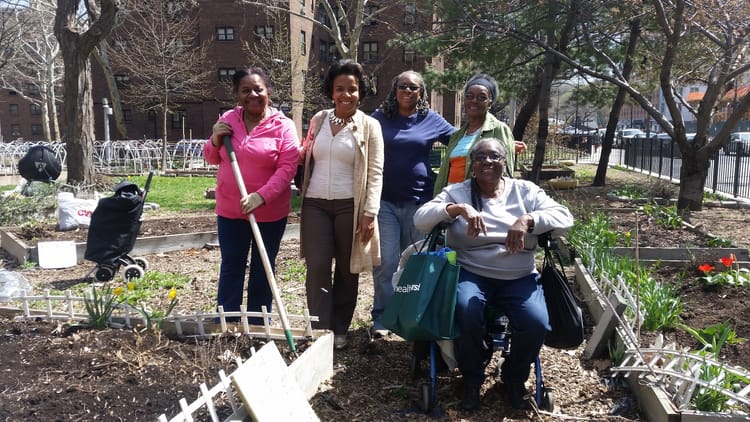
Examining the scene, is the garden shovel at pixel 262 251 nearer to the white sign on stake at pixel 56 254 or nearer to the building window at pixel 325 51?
the white sign on stake at pixel 56 254

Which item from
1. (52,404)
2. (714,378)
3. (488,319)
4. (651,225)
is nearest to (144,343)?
(52,404)

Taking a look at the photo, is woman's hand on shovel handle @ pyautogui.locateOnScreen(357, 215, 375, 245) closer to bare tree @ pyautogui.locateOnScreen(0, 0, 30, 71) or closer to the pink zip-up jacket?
the pink zip-up jacket

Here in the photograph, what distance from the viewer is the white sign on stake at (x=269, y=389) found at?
243 centimetres

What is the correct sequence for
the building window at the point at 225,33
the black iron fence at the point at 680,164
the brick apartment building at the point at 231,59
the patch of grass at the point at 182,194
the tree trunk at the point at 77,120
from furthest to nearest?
the building window at the point at 225,33 → the brick apartment building at the point at 231,59 → the black iron fence at the point at 680,164 → the tree trunk at the point at 77,120 → the patch of grass at the point at 182,194

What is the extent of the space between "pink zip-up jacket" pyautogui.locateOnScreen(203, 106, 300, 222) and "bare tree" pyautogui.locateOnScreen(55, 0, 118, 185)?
8.65m

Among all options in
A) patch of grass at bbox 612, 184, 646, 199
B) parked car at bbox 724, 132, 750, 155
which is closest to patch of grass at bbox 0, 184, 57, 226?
patch of grass at bbox 612, 184, 646, 199

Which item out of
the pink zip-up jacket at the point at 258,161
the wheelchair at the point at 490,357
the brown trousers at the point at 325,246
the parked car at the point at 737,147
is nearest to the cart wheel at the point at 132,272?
the pink zip-up jacket at the point at 258,161

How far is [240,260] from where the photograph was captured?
4004 millimetres

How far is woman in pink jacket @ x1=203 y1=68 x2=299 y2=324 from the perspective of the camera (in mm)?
3801

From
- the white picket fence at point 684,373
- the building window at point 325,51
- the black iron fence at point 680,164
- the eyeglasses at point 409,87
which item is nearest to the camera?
the white picket fence at point 684,373

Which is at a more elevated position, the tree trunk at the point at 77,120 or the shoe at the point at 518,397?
the tree trunk at the point at 77,120

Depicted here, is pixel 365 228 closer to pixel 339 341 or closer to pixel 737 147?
pixel 339 341

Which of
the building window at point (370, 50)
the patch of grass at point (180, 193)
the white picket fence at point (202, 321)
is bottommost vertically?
the patch of grass at point (180, 193)

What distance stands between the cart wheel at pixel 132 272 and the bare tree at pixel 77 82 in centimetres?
638
